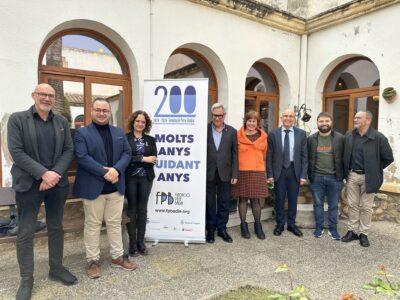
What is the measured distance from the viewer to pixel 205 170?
405 centimetres

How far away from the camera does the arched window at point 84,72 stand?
4.55 m

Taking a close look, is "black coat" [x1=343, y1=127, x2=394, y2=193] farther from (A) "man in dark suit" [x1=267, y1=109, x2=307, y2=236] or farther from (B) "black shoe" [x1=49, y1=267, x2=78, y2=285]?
(B) "black shoe" [x1=49, y1=267, x2=78, y2=285]

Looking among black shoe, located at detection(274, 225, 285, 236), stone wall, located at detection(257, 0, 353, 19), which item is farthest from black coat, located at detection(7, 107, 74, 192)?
stone wall, located at detection(257, 0, 353, 19)

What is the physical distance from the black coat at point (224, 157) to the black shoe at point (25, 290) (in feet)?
7.37

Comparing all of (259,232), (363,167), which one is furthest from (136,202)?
(363,167)

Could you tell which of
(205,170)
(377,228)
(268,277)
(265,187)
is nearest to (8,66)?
(205,170)

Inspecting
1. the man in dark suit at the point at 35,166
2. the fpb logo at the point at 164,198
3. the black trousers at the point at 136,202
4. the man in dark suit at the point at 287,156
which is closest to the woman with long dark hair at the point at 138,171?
the black trousers at the point at 136,202

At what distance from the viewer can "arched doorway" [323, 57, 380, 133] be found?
593 centimetres

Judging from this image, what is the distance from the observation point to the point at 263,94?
695 cm

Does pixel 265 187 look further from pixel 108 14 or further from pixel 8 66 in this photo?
pixel 8 66

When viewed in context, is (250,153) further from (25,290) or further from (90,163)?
(25,290)

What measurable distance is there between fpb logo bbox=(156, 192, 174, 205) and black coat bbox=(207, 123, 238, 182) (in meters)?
0.56

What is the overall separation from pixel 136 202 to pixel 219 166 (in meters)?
1.14

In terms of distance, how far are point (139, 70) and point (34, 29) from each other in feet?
4.90
